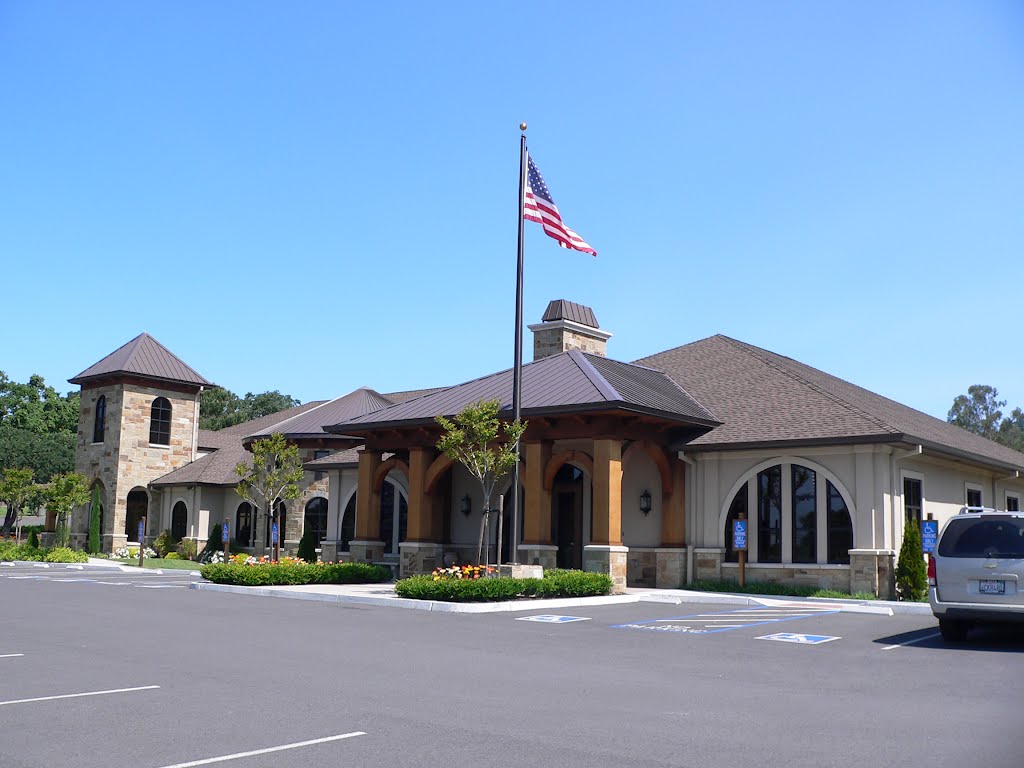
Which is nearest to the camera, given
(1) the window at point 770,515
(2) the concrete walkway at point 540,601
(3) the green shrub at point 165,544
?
(2) the concrete walkway at point 540,601

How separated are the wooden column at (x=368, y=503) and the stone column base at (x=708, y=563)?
30.9 feet

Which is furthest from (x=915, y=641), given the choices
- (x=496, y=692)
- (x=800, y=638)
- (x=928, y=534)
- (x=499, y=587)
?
(x=499, y=587)

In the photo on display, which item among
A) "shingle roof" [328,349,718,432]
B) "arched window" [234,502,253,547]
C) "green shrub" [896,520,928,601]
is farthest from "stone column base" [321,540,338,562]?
"green shrub" [896,520,928,601]

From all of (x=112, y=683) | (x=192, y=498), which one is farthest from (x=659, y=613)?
(x=192, y=498)

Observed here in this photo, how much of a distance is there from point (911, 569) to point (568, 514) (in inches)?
351

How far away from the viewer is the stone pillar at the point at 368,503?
28.4 metres

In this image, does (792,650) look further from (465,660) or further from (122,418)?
(122,418)

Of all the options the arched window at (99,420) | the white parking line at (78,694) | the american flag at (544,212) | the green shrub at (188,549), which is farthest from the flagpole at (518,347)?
the arched window at (99,420)

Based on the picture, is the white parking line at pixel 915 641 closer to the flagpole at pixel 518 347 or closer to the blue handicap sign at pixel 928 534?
the blue handicap sign at pixel 928 534

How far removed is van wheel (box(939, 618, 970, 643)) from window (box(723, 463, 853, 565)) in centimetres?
788

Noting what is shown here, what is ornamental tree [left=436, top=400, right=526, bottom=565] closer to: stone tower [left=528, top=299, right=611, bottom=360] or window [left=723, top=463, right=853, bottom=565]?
window [left=723, top=463, right=853, bottom=565]

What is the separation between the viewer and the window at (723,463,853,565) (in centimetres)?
2197

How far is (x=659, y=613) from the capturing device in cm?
1803

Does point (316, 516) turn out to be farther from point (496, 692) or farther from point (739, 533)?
point (496, 692)
